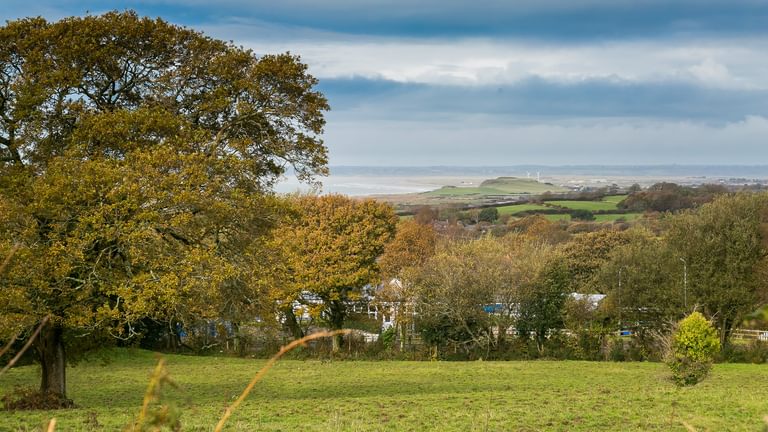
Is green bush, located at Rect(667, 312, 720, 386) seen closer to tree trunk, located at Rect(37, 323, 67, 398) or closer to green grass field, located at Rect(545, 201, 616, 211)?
tree trunk, located at Rect(37, 323, 67, 398)

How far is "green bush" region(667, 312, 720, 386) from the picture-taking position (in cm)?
2119

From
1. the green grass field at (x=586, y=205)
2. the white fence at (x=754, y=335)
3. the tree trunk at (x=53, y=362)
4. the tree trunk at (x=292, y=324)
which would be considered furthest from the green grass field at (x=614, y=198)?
the tree trunk at (x=53, y=362)

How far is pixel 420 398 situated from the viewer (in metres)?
18.5

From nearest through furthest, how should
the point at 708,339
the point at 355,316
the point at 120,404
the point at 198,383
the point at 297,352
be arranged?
the point at 120,404, the point at 708,339, the point at 198,383, the point at 297,352, the point at 355,316

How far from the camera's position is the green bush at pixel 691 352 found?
69.5 ft

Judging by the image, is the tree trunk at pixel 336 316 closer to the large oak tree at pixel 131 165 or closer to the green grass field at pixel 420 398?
the green grass field at pixel 420 398

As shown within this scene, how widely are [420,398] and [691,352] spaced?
8.12m

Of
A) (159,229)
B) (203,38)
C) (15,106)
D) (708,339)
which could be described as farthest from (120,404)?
(708,339)

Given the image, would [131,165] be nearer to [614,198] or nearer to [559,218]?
[559,218]

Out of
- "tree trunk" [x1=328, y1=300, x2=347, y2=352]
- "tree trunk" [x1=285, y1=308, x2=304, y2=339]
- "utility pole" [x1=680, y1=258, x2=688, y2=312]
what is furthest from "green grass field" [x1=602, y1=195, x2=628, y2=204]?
"tree trunk" [x1=285, y1=308, x2=304, y2=339]

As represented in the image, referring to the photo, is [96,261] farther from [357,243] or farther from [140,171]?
[357,243]

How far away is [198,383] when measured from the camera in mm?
26547

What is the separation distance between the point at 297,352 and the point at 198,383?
12.4 m

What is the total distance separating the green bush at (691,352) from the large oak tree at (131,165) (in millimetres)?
10980
